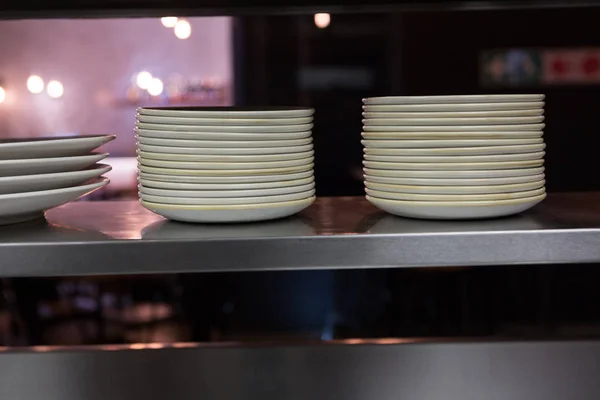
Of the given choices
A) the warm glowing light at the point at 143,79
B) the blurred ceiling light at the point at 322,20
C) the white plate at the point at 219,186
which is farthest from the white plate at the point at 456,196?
the warm glowing light at the point at 143,79

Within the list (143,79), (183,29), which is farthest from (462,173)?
(143,79)

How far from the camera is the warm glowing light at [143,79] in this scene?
140cm

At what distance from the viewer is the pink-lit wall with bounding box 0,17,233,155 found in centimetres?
126

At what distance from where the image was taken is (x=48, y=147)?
70 cm

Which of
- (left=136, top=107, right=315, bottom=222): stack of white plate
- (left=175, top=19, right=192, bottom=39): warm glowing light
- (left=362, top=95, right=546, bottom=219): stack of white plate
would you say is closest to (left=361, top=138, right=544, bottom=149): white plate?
(left=362, top=95, right=546, bottom=219): stack of white plate

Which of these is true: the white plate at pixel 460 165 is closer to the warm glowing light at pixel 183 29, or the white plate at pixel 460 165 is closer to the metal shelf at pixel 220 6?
the metal shelf at pixel 220 6

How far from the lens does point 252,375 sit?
0.99m

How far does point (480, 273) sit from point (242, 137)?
2.04 ft

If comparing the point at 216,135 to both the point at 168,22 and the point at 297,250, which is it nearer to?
the point at 297,250

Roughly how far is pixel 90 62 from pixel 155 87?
154 mm

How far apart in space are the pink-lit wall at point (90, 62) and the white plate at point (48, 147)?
533mm

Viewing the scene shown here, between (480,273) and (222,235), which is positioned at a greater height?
(222,235)

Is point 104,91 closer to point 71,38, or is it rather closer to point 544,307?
point 71,38

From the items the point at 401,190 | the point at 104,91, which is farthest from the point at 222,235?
the point at 104,91
